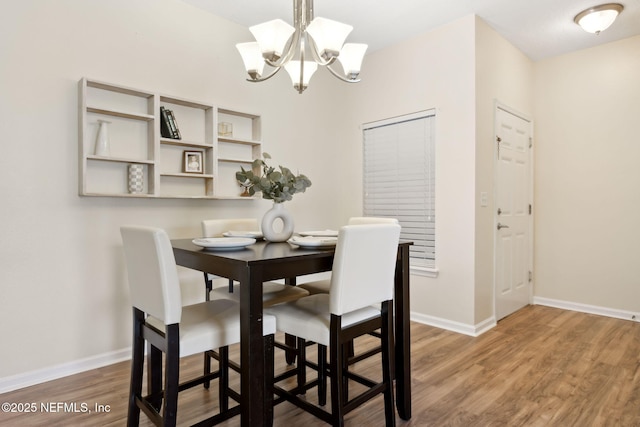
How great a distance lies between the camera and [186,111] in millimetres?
2969

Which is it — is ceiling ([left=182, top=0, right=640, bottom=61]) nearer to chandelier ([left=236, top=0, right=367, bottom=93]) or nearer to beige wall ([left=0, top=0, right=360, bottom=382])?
beige wall ([left=0, top=0, right=360, bottom=382])

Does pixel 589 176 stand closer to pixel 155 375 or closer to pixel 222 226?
pixel 222 226

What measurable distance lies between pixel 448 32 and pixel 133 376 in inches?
136

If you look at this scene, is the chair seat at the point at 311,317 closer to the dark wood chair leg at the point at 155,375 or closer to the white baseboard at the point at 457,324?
the dark wood chair leg at the point at 155,375

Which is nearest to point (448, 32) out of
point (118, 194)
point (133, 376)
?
point (118, 194)

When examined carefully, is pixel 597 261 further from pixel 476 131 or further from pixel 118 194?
pixel 118 194

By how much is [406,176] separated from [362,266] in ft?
7.44

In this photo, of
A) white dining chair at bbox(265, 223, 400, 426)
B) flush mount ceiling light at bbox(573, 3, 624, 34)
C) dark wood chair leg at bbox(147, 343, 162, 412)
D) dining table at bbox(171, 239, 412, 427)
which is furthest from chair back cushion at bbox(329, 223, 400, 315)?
flush mount ceiling light at bbox(573, 3, 624, 34)

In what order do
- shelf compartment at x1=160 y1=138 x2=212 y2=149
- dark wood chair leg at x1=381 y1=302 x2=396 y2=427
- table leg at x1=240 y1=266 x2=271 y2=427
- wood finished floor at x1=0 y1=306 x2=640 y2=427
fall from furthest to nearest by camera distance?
shelf compartment at x1=160 y1=138 x2=212 y2=149, wood finished floor at x1=0 y1=306 x2=640 y2=427, dark wood chair leg at x1=381 y1=302 x2=396 y2=427, table leg at x1=240 y1=266 x2=271 y2=427

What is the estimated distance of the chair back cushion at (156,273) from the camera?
57.6 inches

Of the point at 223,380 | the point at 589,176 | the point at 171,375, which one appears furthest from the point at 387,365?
the point at 589,176

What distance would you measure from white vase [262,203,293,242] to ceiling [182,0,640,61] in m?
1.89

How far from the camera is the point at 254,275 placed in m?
1.42

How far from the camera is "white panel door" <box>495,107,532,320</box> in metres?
3.57
